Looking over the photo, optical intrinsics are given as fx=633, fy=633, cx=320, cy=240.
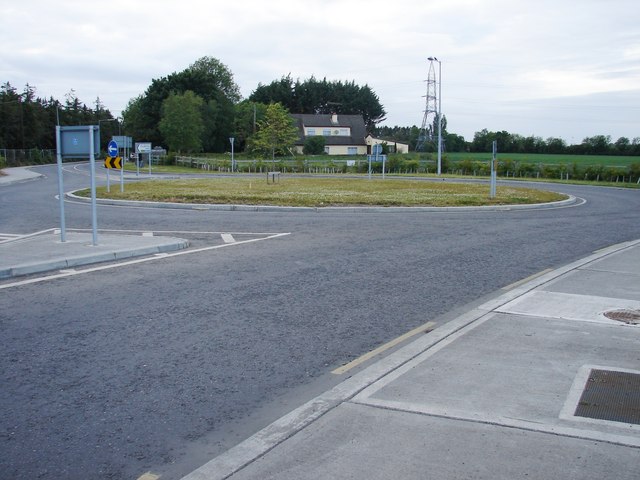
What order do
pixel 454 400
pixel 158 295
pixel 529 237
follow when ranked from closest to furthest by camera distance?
pixel 454 400 < pixel 158 295 < pixel 529 237

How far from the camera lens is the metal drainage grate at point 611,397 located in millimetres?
4332

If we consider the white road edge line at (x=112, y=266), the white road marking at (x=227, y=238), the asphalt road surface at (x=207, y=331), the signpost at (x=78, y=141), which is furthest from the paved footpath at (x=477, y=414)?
the signpost at (x=78, y=141)

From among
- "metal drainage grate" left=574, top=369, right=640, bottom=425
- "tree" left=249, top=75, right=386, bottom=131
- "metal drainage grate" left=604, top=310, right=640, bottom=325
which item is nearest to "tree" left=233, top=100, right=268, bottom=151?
"tree" left=249, top=75, right=386, bottom=131

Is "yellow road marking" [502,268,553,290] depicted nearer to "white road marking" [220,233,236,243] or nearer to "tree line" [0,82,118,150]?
"white road marking" [220,233,236,243]

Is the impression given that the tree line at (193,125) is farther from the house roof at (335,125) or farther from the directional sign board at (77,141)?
the directional sign board at (77,141)

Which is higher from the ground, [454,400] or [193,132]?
[193,132]

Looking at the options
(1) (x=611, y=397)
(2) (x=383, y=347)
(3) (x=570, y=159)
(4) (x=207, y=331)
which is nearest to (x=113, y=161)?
(4) (x=207, y=331)

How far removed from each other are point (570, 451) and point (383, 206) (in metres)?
17.5

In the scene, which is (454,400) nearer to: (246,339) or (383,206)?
(246,339)

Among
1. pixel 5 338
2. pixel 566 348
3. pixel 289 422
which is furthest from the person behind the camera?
pixel 5 338

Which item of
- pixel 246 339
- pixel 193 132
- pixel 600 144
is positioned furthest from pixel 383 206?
pixel 600 144

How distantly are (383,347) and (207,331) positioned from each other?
1835mm

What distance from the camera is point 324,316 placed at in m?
7.17

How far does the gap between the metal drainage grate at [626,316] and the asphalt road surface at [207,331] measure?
164 cm
